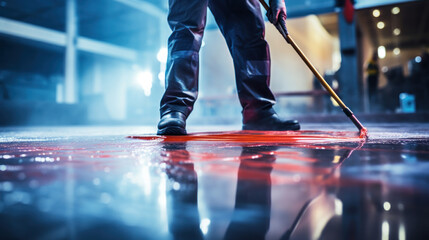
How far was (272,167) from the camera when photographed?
333mm

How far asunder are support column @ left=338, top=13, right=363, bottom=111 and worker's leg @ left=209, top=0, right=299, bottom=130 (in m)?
4.39

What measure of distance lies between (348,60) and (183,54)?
5062mm

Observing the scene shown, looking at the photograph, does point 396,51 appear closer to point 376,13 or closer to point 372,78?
point 376,13

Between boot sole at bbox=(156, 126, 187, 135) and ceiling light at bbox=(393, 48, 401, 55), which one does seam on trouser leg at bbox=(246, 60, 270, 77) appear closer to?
boot sole at bbox=(156, 126, 187, 135)

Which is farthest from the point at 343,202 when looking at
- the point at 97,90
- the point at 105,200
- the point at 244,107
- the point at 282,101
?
the point at 97,90

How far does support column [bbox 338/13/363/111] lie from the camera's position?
17.4 feet

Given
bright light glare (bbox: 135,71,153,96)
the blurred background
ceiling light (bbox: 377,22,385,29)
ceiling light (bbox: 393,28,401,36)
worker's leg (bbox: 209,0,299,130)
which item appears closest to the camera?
worker's leg (bbox: 209,0,299,130)

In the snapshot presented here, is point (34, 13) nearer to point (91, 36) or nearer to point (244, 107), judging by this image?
point (91, 36)

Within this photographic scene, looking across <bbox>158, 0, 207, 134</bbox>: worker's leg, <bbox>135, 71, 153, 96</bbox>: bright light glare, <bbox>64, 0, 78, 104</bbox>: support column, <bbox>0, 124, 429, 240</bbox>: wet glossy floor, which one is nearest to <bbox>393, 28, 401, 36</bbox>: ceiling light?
<bbox>135, 71, 153, 96</bbox>: bright light glare

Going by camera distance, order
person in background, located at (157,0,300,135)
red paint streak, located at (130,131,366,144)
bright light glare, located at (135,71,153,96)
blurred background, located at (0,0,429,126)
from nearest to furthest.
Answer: red paint streak, located at (130,131,366,144)
person in background, located at (157,0,300,135)
blurred background, located at (0,0,429,126)
bright light glare, located at (135,71,153,96)

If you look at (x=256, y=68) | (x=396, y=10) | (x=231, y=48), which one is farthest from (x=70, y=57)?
(x=396, y=10)

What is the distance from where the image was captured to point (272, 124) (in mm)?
1232

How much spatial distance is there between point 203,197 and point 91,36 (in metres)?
11.9

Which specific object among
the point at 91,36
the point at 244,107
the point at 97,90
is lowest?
the point at 244,107
